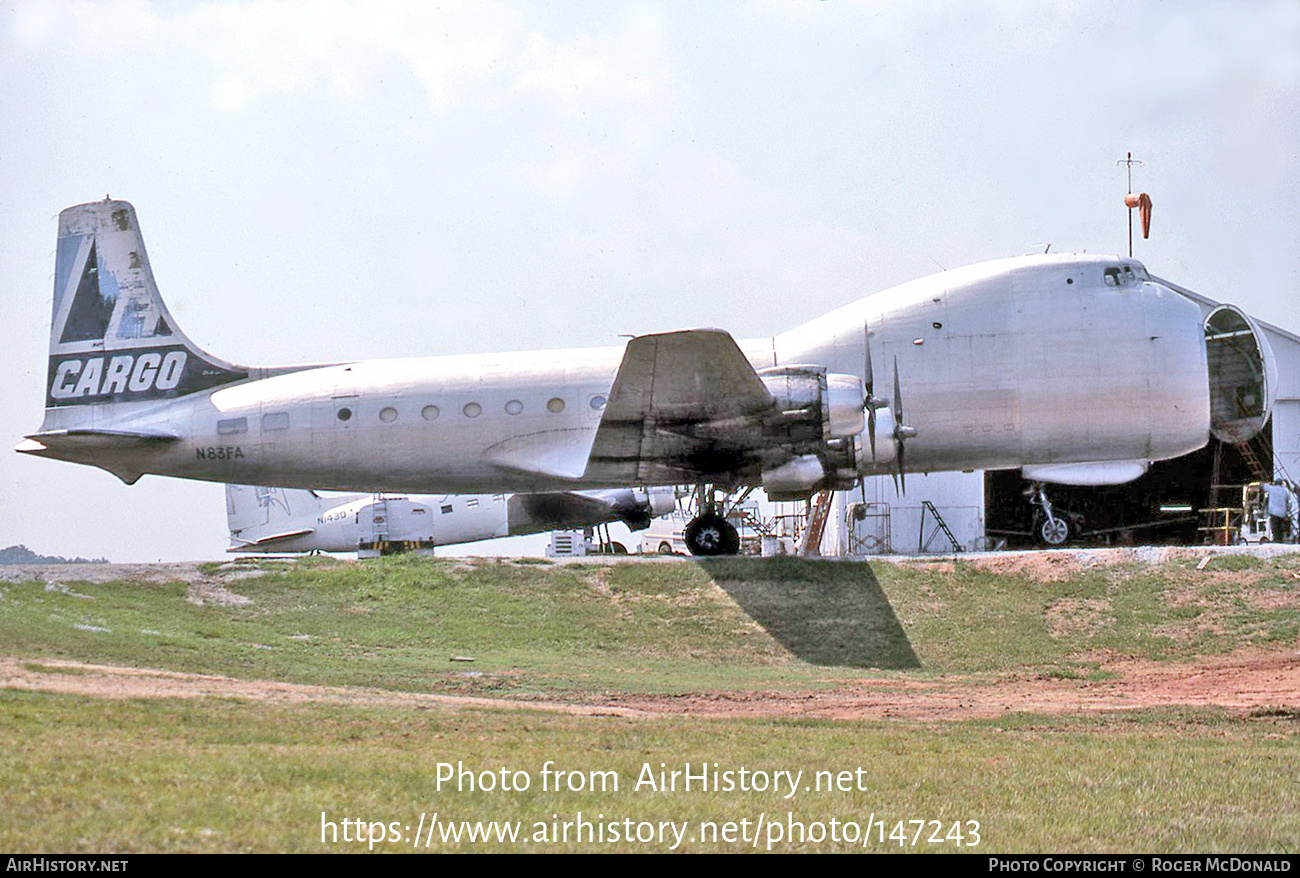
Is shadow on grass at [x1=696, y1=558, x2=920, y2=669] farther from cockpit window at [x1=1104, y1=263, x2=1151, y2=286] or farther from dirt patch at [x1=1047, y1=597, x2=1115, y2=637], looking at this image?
cockpit window at [x1=1104, y1=263, x2=1151, y2=286]

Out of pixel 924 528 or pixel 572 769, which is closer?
pixel 572 769

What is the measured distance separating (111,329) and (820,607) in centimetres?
1685

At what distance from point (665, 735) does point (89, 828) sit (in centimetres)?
651

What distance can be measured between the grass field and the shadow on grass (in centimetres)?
9

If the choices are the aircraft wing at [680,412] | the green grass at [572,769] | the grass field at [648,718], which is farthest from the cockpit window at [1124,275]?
the green grass at [572,769]

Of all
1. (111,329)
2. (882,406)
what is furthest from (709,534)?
(111,329)

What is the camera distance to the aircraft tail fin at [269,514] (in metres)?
53.7

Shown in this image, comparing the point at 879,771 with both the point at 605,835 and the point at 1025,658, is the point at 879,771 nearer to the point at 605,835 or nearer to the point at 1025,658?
the point at 605,835

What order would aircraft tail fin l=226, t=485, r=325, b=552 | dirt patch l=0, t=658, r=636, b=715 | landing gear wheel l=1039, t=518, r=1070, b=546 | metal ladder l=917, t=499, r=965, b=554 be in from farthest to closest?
aircraft tail fin l=226, t=485, r=325, b=552
metal ladder l=917, t=499, r=965, b=554
landing gear wheel l=1039, t=518, r=1070, b=546
dirt patch l=0, t=658, r=636, b=715

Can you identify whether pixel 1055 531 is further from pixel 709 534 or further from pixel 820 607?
pixel 820 607

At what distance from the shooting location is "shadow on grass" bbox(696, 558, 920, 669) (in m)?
24.4

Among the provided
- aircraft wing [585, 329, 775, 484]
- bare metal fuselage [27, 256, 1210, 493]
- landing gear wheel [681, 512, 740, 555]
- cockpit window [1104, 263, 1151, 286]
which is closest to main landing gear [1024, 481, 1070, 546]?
bare metal fuselage [27, 256, 1210, 493]

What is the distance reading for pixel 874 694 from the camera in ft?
64.4

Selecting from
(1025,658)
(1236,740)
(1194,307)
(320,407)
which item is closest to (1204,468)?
(1194,307)
